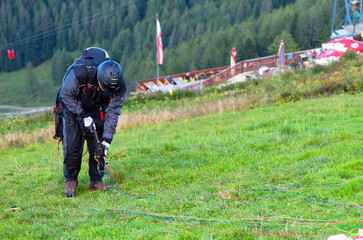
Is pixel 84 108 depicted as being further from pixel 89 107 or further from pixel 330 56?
pixel 330 56

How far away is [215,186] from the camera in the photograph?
5496 millimetres

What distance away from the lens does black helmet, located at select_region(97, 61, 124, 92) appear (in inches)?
229

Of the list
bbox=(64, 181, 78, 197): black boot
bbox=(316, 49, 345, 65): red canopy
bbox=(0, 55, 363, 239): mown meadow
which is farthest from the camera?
bbox=(316, 49, 345, 65): red canopy

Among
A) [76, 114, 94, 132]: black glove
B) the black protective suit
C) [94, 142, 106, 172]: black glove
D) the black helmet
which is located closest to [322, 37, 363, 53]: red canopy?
the black protective suit

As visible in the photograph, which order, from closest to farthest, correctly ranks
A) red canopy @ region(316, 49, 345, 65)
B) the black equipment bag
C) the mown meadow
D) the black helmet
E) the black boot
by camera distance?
the mown meadow, the black helmet, the black boot, the black equipment bag, red canopy @ region(316, 49, 345, 65)

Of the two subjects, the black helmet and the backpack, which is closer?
the black helmet

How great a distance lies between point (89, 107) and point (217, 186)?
2653 millimetres

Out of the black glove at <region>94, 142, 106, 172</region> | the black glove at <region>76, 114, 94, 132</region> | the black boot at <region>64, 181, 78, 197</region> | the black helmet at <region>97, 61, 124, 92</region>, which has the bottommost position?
the black boot at <region>64, 181, 78, 197</region>

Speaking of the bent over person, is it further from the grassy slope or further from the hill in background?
the hill in background

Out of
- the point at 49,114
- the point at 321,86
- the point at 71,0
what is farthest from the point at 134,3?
the point at 321,86

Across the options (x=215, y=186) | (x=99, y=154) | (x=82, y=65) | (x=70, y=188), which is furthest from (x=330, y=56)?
(x=70, y=188)

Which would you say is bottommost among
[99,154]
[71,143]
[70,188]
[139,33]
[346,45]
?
[139,33]

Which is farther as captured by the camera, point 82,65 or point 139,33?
point 139,33

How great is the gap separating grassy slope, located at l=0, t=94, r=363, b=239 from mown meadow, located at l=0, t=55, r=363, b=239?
17 mm
